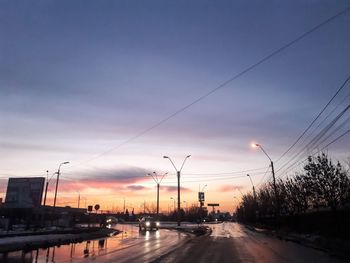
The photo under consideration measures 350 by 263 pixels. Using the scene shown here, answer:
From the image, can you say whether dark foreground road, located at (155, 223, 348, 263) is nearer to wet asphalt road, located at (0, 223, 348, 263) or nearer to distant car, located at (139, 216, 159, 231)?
wet asphalt road, located at (0, 223, 348, 263)

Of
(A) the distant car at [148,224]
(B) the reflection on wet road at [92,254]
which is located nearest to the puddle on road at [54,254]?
(B) the reflection on wet road at [92,254]

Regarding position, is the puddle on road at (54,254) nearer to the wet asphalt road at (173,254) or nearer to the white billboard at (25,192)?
the wet asphalt road at (173,254)

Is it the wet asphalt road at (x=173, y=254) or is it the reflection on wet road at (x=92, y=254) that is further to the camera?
the wet asphalt road at (x=173, y=254)

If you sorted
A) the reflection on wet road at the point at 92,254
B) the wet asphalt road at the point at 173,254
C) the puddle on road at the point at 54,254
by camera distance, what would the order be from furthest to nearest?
1. the wet asphalt road at the point at 173,254
2. the reflection on wet road at the point at 92,254
3. the puddle on road at the point at 54,254

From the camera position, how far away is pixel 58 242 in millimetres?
36250

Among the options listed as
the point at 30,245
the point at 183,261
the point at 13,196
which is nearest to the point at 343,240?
the point at 183,261

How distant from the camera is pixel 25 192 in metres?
75.3

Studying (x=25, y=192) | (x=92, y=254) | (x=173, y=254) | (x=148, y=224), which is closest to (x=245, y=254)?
(x=173, y=254)

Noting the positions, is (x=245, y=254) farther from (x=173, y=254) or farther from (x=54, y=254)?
(x=54, y=254)

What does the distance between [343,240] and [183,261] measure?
14.3 metres

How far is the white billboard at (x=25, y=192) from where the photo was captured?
243 ft

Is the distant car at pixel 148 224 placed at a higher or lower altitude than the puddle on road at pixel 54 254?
higher

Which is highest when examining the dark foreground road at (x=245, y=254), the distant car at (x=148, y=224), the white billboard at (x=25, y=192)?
the white billboard at (x=25, y=192)

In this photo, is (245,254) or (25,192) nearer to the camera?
(245,254)
